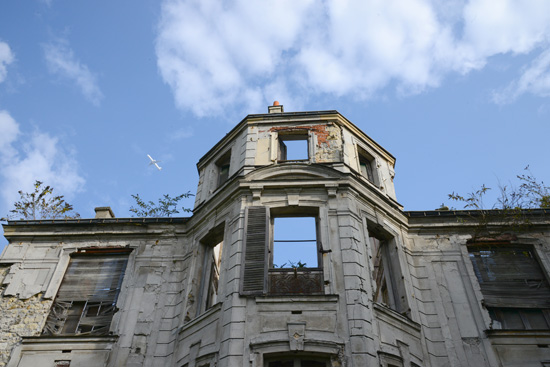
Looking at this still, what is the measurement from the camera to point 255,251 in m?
11.8

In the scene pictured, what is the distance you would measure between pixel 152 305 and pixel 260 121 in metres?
6.32

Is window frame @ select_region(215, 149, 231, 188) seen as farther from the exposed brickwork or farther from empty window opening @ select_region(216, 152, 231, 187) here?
the exposed brickwork

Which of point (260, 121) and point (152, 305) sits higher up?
point (260, 121)

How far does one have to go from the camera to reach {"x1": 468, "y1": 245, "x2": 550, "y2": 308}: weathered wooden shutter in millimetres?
12755

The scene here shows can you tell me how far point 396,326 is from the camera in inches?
438

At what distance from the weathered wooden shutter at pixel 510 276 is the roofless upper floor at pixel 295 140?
3095mm

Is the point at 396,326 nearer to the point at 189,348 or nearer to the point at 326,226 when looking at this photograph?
the point at 326,226

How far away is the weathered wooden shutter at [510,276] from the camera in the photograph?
502 inches

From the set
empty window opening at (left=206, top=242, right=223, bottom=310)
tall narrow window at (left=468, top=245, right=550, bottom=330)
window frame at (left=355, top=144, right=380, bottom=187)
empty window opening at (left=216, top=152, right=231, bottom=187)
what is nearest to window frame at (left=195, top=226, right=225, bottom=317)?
empty window opening at (left=206, top=242, right=223, bottom=310)

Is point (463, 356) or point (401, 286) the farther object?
point (401, 286)

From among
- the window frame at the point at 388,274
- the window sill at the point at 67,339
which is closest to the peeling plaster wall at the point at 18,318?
the window sill at the point at 67,339

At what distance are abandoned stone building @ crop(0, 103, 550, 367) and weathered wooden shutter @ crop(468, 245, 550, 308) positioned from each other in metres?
0.03

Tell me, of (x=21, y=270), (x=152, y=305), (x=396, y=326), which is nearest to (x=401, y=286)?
(x=396, y=326)

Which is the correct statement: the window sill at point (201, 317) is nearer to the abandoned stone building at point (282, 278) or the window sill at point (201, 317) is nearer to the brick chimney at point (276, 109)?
the abandoned stone building at point (282, 278)
